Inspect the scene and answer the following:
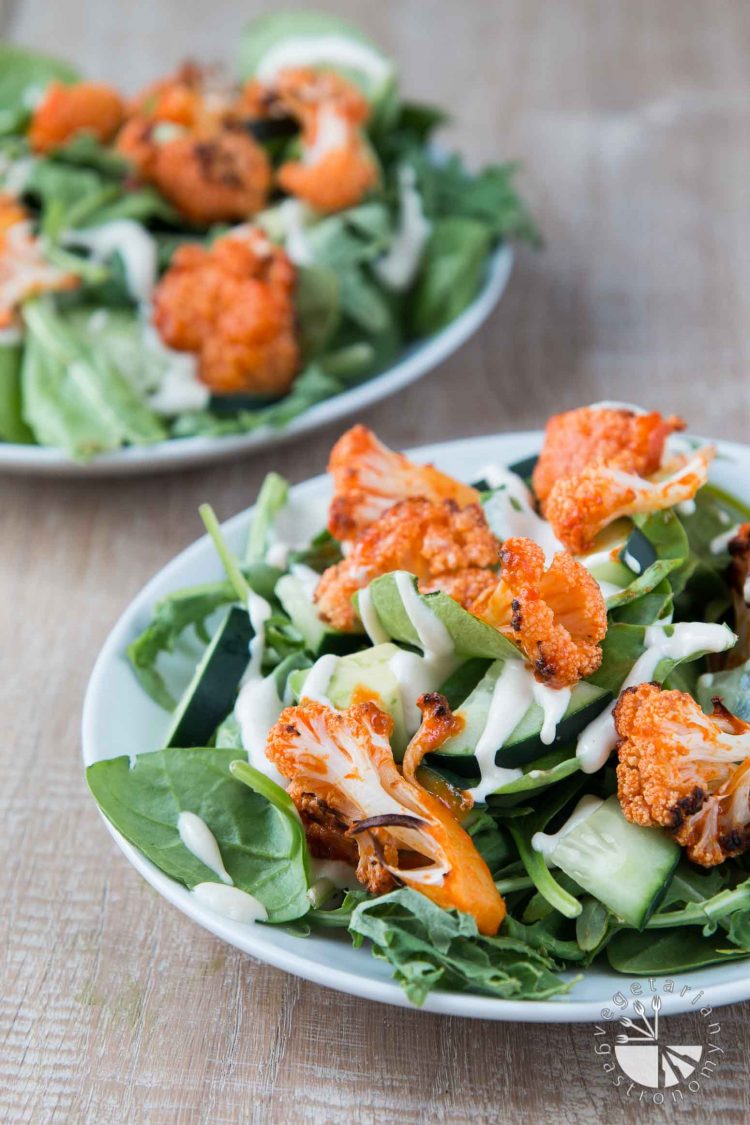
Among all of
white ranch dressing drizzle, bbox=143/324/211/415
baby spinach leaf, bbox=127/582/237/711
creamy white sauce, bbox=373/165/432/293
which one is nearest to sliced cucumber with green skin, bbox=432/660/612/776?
baby spinach leaf, bbox=127/582/237/711

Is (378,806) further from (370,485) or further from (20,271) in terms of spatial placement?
(20,271)

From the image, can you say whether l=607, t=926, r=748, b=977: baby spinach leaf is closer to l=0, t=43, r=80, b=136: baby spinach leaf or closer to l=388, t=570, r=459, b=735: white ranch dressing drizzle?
l=388, t=570, r=459, b=735: white ranch dressing drizzle

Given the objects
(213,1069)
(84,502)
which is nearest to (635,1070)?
(213,1069)

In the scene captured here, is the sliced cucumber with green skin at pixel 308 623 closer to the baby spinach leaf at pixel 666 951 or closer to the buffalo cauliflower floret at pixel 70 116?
the baby spinach leaf at pixel 666 951

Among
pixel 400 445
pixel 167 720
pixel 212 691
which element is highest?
pixel 212 691

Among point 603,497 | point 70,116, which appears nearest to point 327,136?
point 70,116

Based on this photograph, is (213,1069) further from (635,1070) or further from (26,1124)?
(635,1070)
